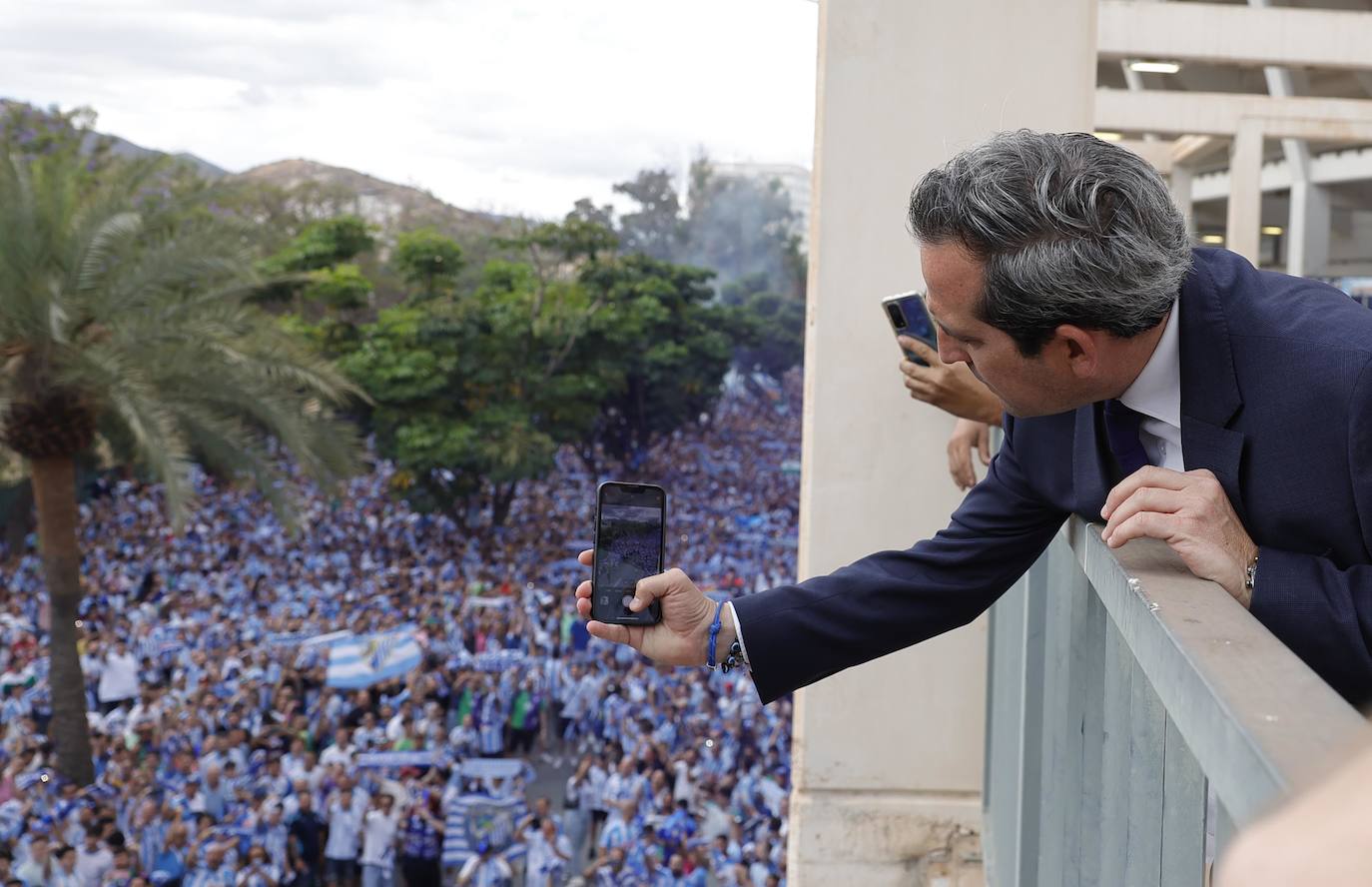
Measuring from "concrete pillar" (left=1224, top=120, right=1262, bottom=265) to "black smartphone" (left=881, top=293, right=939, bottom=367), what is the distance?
37.0 ft

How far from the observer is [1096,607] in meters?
1.45

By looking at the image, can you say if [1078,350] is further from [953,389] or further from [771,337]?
[771,337]

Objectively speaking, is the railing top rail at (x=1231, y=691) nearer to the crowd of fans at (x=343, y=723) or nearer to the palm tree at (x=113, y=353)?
the crowd of fans at (x=343, y=723)

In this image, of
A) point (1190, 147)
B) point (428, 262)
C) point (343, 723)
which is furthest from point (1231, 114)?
point (428, 262)

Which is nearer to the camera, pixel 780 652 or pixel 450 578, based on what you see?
pixel 780 652

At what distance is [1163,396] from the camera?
1.35 metres

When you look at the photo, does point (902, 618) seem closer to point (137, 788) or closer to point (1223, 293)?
point (1223, 293)

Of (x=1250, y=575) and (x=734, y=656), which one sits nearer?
(x=1250, y=575)

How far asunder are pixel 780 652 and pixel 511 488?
25250 mm

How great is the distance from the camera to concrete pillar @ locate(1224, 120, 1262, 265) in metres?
12.6

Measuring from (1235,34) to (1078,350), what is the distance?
39.9 feet

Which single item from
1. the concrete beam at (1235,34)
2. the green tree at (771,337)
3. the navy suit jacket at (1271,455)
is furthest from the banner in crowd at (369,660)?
the green tree at (771,337)

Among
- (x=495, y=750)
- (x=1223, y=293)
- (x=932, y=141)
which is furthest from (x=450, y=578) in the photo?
(x=1223, y=293)

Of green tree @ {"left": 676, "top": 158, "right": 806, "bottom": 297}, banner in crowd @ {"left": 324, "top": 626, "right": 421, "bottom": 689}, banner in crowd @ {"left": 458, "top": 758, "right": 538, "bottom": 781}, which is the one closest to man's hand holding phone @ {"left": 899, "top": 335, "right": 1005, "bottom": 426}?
banner in crowd @ {"left": 458, "top": 758, "right": 538, "bottom": 781}
